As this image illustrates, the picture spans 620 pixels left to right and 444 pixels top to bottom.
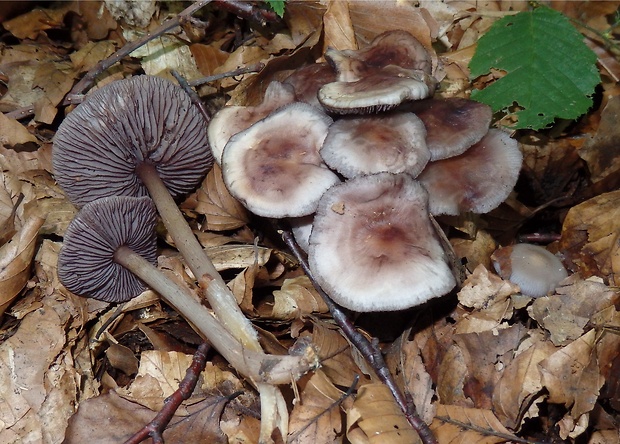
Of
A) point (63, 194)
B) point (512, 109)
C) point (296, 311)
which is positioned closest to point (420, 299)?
point (296, 311)

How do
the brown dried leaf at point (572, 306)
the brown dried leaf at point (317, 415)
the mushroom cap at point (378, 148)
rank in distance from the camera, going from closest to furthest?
the brown dried leaf at point (317, 415) → the mushroom cap at point (378, 148) → the brown dried leaf at point (572, 306)

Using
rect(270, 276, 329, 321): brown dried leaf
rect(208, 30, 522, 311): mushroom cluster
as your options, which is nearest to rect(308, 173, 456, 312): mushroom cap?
rect(208, 30, 522, 311): mushroom cluster

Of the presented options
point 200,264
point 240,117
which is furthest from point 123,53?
point 200,264

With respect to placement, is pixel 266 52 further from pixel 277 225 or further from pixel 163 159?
pixel 277 225

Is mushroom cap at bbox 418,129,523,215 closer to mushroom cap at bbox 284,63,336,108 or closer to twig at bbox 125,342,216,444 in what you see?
mushroom cap at bbox 284,63,336,108

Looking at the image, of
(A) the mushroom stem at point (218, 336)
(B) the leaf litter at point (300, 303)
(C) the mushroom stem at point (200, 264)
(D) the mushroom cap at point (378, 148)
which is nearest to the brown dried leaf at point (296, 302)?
(B) the leaf litter at point (300, 303)

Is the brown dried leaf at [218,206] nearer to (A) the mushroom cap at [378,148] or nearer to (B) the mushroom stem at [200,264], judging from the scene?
(B) the mushroom stem at [200,264]

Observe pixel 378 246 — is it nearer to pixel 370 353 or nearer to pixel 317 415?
pixel 370 353
